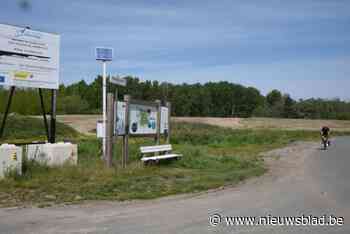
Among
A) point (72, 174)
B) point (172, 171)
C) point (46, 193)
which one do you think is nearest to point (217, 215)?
point (46, 193)

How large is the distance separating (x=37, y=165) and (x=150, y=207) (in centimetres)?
504

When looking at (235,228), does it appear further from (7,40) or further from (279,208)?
(7,40)

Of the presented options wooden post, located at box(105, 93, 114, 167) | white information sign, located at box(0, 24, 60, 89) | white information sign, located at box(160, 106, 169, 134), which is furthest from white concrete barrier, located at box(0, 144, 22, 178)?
white information sign, located at box(160, 106, 169, 134)

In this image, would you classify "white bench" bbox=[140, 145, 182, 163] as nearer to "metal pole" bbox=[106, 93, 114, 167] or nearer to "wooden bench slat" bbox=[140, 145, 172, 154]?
"wooden bench slat" bbox=[140, 145, 172, 154]

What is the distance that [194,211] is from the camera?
29.4 ft

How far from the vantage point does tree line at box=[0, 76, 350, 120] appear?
4919 inches

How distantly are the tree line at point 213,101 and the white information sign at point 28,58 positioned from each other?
9711cm

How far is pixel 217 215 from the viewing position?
858 centimetres

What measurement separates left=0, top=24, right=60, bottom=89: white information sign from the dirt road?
6.16 metres

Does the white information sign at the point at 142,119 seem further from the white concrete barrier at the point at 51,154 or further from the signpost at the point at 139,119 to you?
the white concrete barrier at the point at 51,154

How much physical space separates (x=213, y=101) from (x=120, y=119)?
139 meters

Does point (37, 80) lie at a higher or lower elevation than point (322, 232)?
higher

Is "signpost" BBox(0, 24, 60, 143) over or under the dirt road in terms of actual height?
over

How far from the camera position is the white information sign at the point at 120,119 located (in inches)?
583
